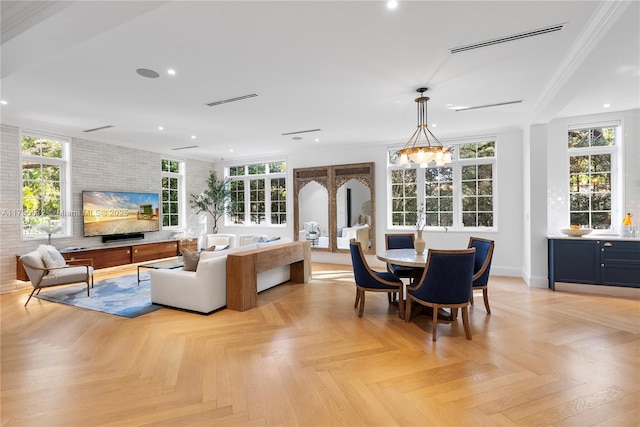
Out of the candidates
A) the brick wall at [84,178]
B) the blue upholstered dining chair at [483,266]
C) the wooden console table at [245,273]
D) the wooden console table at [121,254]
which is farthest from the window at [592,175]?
the brick wall at [84,178]

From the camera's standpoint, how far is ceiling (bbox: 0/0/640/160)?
236 centimetres

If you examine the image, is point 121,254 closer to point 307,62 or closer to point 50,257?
point 50,257

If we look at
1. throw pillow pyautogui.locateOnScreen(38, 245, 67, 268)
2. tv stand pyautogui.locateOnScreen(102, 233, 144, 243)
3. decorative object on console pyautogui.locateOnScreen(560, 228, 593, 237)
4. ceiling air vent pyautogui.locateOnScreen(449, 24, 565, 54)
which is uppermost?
ceiling air vent pyautogui.locateOnScreen(449, 24, 565, 54)

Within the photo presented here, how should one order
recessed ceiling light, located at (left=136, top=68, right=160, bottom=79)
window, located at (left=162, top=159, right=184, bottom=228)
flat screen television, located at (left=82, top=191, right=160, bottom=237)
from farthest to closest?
window, located at (left=162, top=159, right=184, bottom=228), flat screen television, located at (left=82, top=191, right=160, bottom=237), recessed ceiling light, located at (left=136, top=68, right=160, bottom=79)

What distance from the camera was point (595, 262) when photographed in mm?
4859

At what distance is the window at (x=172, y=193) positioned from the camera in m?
8.13

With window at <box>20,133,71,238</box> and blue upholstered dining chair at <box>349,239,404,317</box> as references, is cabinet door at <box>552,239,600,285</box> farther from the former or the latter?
window at <box>20,133,71,238</box>

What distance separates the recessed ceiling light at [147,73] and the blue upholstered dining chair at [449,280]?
3.52 meters

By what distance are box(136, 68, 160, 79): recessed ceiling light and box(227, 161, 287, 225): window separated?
5.04 meters

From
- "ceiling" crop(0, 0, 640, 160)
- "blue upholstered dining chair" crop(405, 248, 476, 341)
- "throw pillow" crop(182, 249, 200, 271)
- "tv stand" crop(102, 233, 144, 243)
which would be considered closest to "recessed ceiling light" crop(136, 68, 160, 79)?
"ceiling" crop(0, 0, 640, 160)

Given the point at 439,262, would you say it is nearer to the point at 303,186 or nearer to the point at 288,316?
the point at 288,316

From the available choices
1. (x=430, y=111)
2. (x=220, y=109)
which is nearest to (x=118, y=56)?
(x=220, y=109)

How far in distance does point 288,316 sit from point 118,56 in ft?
10.9

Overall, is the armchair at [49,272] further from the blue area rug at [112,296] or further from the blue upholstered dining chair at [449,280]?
the blue upholstered dining chair at [449,280]
